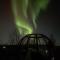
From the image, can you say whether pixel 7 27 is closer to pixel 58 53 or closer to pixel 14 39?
pixel 14 39

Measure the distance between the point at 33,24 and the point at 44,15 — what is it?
20cm

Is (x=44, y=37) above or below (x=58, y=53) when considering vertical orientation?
above

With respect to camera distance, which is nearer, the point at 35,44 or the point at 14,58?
the point at 14,58

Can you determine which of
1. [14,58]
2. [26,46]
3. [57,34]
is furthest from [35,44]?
[14,58]

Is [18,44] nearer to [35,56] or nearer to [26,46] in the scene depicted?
[26,46]

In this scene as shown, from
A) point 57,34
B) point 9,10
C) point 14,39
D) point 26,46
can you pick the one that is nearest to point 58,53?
point 57,34

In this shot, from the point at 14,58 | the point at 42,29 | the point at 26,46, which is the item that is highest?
the point at 42,29

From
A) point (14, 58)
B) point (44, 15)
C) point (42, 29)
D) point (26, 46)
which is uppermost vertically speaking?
point (44, 15)

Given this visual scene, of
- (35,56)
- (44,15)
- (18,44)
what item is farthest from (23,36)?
(35,56)

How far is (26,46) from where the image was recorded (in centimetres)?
300

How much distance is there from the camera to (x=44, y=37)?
303 cm

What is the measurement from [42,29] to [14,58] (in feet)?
2.34

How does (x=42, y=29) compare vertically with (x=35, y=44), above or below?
above

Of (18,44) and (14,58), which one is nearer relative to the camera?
Answer: (14,58)
